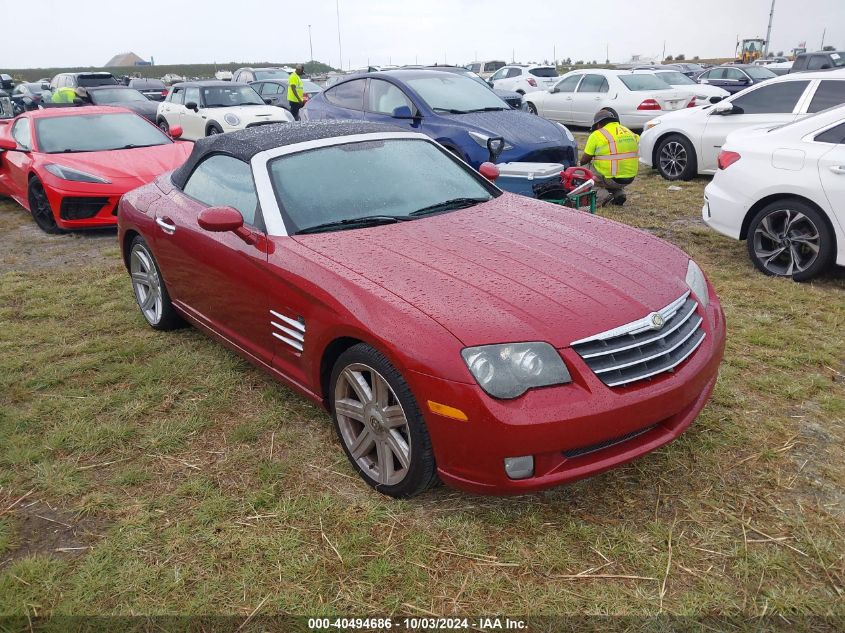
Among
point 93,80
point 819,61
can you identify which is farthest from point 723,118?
point 93,80

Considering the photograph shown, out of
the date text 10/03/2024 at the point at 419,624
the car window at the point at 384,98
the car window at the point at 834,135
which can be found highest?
the car window at the point at 384,98

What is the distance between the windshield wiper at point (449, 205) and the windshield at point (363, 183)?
0.06 feet

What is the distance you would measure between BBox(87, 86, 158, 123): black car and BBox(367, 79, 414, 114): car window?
30.7ft

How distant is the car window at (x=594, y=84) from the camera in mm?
15141

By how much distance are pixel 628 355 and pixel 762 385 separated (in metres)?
1.69

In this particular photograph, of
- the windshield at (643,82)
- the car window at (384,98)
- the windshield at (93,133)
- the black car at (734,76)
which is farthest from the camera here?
the black car at (734,76)

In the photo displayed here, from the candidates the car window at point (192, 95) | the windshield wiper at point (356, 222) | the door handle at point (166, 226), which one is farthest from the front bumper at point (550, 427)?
the car window at point (192, 95)

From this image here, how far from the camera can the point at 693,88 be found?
14.7 m

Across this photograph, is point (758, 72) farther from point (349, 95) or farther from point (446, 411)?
point (446, 411)

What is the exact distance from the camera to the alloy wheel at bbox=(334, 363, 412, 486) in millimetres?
2830

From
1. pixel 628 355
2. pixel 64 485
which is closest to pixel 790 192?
pixel 628 355

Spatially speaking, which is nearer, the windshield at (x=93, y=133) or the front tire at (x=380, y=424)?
the front tire at (x=380, y=424)

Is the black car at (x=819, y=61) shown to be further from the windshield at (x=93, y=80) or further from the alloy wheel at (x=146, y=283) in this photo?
the windshield at (x=93, y=80)

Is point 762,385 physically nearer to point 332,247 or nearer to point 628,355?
point 628,355
